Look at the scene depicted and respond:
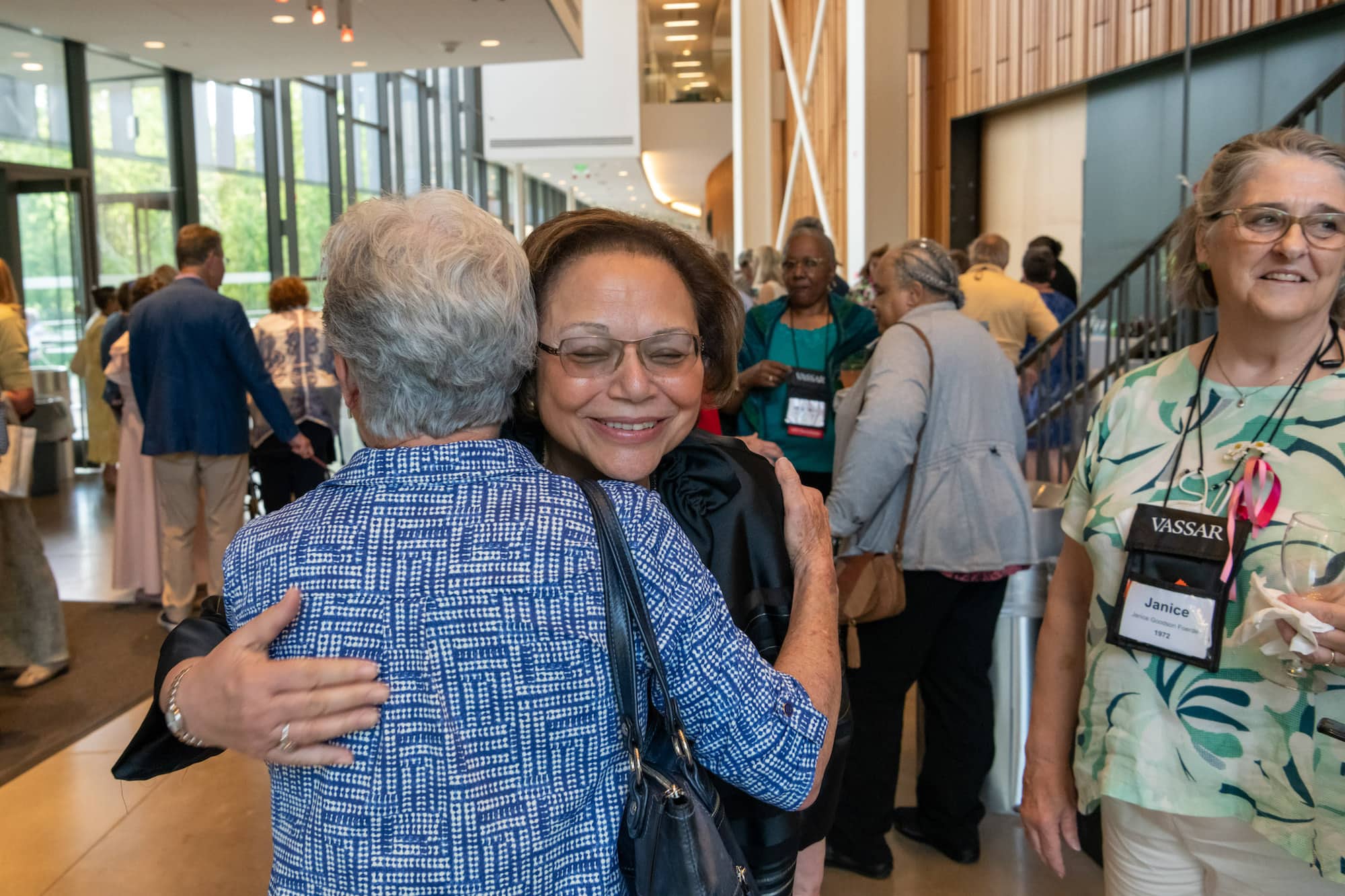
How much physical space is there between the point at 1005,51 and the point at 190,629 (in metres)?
11.4

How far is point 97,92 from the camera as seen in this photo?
34.9ft

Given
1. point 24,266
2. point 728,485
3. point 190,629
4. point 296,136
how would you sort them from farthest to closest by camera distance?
point 296,136 → point 24,266 → point 728,485 → point 190,629

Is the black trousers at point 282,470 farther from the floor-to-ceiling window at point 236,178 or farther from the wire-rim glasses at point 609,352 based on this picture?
the floor-to-ceiling window at point 236,178

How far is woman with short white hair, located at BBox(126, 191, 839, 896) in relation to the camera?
1.06m

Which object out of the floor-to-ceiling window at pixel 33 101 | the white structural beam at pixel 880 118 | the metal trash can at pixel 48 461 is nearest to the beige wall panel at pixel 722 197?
the white structural beam at pixel 880 118

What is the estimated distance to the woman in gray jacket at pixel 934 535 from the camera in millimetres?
3102

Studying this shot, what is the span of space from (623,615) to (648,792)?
19 centimetres

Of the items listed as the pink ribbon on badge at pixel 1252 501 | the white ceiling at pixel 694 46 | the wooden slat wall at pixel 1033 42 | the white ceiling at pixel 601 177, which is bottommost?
the pink ribbon on badge at pixel 1252 501

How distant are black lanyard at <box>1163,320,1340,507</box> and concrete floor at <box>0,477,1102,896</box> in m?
1.88

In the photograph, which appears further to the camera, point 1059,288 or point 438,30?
point 438,30

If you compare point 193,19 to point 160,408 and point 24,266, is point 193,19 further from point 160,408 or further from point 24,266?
point 160,408

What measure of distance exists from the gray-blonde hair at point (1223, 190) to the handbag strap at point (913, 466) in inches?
49.4

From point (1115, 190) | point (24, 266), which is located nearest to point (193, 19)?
point (24, 266)

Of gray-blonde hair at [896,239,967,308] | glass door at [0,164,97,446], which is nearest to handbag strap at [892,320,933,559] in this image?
gray-blonde hair at [896,239,967,308]
